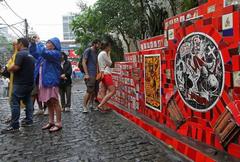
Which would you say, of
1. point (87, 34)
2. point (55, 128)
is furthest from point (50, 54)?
point (87, 34)

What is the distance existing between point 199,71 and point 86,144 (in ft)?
7.05

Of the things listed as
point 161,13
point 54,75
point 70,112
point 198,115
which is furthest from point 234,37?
point 161,13

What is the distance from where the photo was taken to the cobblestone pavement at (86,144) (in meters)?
4.88

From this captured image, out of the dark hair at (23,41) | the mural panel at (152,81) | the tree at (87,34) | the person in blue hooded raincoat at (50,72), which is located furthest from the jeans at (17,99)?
the tree at (87,34)

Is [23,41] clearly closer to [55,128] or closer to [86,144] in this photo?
[55,128]

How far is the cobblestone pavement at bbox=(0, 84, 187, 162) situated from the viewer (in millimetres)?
4881

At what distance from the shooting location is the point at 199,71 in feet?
15.7

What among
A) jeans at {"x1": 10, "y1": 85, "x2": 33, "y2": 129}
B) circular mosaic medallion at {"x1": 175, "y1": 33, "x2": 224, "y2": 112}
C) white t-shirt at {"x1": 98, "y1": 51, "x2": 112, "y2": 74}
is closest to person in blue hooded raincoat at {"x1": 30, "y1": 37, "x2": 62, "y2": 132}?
jeans at {"x1": 10, "y1": 85, "x2": 33, "y2": 129}

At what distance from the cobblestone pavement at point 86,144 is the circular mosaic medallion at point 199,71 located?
2.87 feet

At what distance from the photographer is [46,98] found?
21.1ft

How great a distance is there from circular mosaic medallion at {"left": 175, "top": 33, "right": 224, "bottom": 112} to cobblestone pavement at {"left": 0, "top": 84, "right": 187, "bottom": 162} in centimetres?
87

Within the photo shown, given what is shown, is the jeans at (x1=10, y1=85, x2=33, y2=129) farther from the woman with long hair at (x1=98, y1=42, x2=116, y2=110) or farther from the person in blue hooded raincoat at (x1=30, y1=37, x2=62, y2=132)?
the woman with long hair at (x1=98, y1=42, x2=116, y2=110)

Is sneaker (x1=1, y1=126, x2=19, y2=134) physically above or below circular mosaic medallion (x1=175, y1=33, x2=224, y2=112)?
below

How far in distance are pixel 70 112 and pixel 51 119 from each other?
216 centimetres
